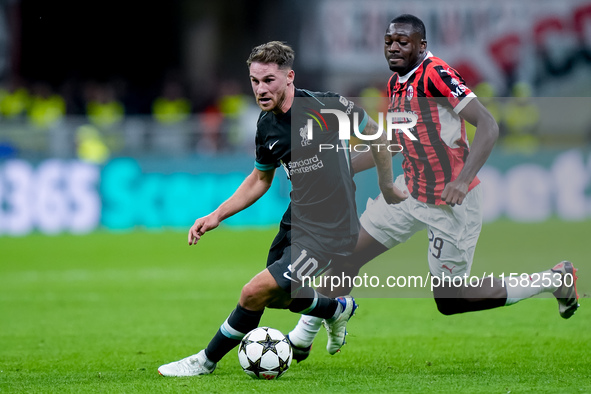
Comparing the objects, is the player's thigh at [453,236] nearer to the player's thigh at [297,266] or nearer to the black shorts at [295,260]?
the black shorts at [295,260]

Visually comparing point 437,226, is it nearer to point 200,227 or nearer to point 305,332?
point 305,332

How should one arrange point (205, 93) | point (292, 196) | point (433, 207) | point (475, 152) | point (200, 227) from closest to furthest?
point (475, 152) < point (200, 227) < point (292, 196) < point (433, 207) < point (205, 93)

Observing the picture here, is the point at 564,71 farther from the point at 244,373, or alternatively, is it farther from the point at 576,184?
the point at 244,373

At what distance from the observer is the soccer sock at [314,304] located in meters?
5.55

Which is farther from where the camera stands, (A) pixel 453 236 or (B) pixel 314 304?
(A) pixel 453 236

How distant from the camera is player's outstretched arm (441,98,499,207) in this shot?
203 inches

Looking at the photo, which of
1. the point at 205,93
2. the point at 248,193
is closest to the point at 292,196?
the point at 248,193

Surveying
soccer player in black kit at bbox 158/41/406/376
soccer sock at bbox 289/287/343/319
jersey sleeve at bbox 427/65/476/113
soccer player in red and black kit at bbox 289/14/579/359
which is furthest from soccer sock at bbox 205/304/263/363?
jersey sleeve at bbox 427/65/476/113

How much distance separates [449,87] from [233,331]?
196cm

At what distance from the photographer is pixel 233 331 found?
5414 millimetres

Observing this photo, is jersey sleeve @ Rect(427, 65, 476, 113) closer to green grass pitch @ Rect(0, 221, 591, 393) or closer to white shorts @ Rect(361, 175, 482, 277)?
white shorts @ Rect(361, 175, 482, 277)

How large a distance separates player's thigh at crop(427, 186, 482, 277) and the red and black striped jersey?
106 millimetres

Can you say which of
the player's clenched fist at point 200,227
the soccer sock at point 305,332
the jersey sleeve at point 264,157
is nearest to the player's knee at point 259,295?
the player's clenched fist at point 200,227

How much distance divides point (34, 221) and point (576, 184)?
9.18 metres
